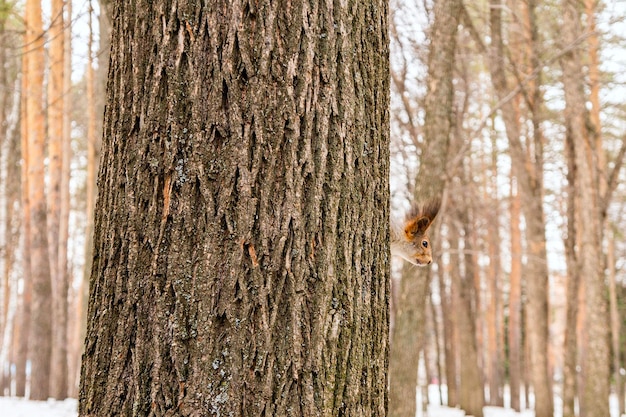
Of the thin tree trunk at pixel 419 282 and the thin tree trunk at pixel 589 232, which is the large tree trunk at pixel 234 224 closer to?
the thin tree trunk at pixel 419 282

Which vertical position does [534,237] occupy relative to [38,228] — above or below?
below

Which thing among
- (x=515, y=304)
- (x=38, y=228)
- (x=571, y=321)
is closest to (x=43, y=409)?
(x=38, y=228)

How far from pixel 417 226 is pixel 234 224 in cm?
216

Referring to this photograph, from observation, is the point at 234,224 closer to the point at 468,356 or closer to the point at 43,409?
the point at 43,409

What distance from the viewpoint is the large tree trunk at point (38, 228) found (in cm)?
1155

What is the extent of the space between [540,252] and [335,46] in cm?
1114

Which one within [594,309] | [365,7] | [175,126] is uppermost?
[365,7]

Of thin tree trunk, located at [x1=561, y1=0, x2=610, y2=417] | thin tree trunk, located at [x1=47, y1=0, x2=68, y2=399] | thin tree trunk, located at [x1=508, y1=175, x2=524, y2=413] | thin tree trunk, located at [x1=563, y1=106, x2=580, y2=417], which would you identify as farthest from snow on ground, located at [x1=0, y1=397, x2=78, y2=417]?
thin tree trunk, located at [x1=508, y1=175, x2=524, y2=413]

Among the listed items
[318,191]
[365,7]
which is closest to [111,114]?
[318,191]

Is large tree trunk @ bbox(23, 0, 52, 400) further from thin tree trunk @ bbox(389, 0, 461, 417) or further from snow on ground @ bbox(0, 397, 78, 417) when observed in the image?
thin tree trunk @ bbox(389, 0, 461, 417)

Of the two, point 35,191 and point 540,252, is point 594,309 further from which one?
point 35,191

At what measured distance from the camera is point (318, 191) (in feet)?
5.67

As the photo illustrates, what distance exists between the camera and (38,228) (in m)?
11.7

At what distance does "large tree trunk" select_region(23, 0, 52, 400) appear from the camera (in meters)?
11.6
